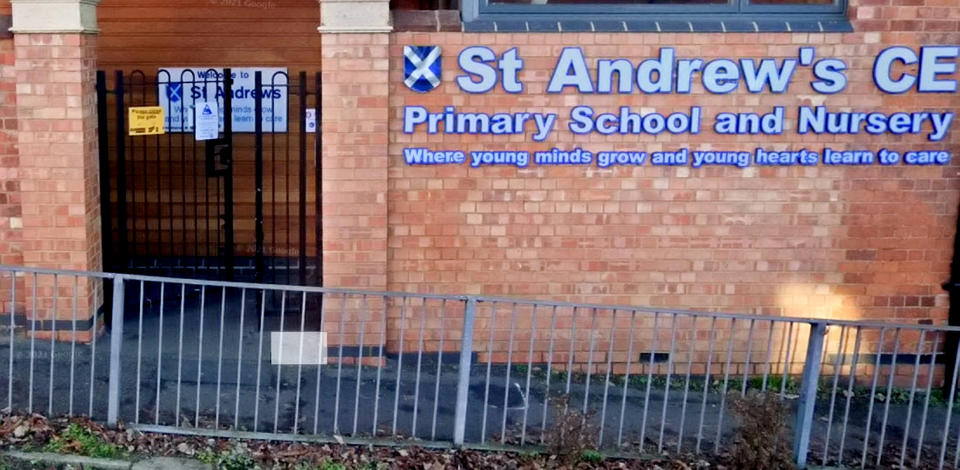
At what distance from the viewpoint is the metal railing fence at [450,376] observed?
6230 millimetres

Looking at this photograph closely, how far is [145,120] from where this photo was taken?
8203 millimetres

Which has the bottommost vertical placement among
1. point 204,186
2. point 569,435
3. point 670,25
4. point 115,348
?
A: point 569,435

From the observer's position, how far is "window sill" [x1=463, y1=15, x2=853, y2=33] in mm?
7156

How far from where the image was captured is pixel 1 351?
7484 mm

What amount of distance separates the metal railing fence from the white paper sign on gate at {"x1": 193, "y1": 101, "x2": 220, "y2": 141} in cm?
149

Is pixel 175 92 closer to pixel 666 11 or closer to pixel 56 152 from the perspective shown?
pixel 56 152

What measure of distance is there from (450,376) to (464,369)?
1.62 meters

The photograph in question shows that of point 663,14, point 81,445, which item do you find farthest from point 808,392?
point 81,445

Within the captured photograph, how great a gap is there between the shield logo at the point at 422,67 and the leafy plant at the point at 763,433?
10.1 ft

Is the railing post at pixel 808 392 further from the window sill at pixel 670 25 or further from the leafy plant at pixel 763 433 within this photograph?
the window sill at pixel 670 25

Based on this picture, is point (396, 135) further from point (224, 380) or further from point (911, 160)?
point (911, 160)

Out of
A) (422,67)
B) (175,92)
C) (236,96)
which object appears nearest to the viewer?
(422,67)

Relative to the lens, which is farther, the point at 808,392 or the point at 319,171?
the point at 319,171

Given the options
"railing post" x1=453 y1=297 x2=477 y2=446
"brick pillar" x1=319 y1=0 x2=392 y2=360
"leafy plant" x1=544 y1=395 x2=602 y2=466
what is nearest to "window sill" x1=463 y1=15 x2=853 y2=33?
"brick pillar" x1=319 y1=0 x2=392 y2=360
